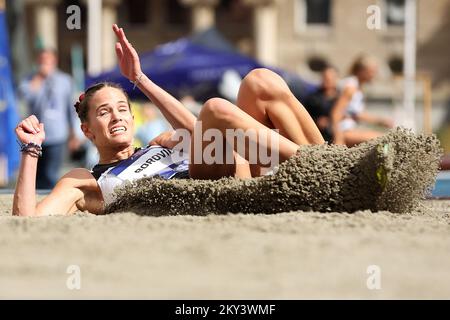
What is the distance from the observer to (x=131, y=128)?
474cm

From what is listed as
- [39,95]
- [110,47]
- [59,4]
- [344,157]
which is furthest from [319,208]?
[59,4]

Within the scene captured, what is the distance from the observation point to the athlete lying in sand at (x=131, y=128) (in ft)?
14.2

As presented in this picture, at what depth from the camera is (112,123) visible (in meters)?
4.68

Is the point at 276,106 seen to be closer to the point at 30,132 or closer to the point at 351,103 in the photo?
the point at 30,132

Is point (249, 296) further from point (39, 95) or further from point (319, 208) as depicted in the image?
point (39, 95)

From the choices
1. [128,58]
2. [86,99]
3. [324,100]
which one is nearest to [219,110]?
[128,58]

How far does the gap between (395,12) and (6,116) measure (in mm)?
26618

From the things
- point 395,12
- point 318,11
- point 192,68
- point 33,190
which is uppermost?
point 318,11

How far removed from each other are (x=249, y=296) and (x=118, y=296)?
0.39 m

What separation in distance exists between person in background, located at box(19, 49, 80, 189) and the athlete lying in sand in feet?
15.3

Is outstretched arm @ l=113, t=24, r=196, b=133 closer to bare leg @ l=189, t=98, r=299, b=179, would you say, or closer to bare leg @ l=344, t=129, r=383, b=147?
bare leg @ l=189, t=98, r=299, b=179

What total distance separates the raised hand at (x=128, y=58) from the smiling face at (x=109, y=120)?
5.0 inches

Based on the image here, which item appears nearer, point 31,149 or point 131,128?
point 31,149
